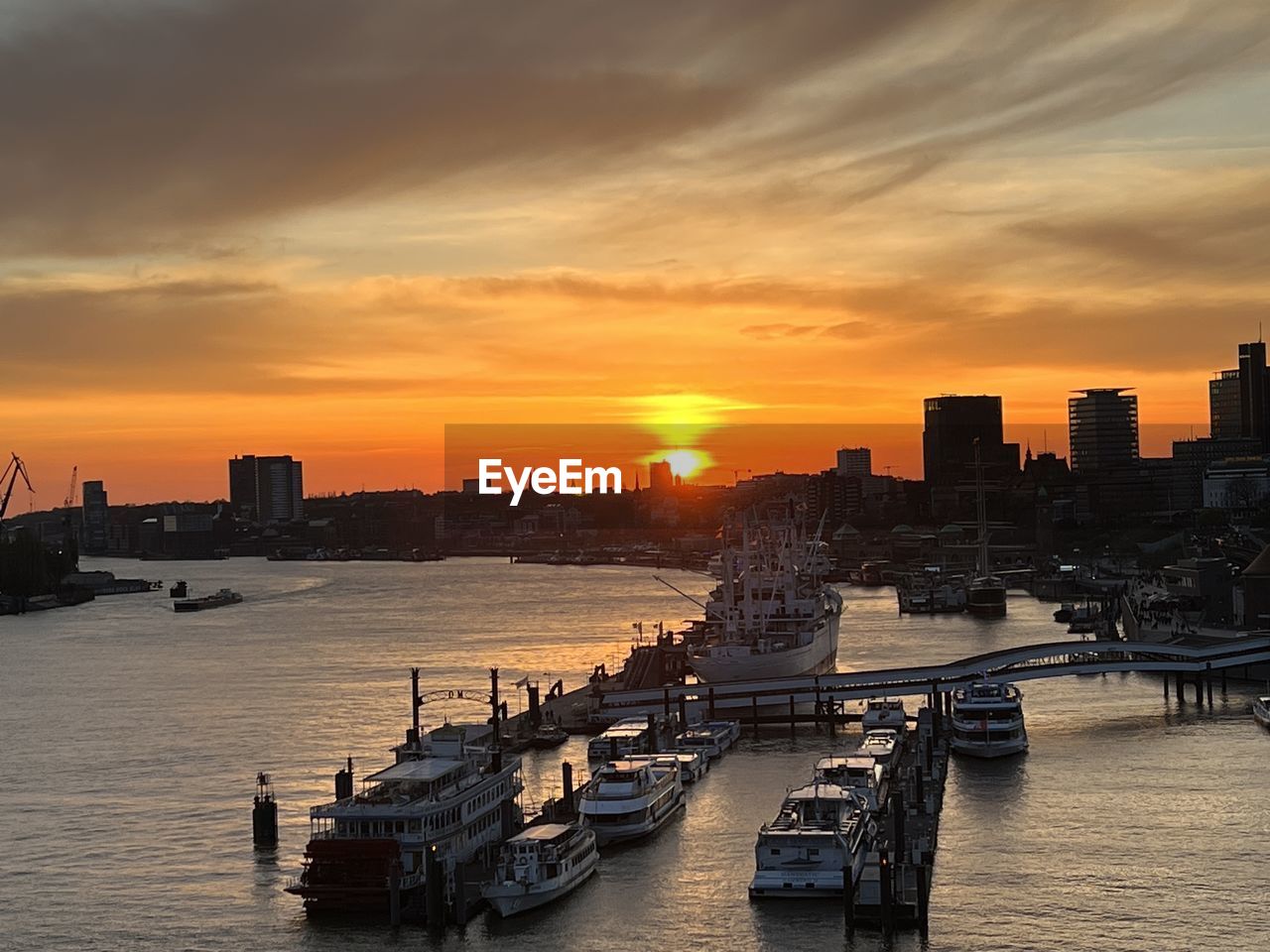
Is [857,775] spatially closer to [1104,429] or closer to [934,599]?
[934,599]

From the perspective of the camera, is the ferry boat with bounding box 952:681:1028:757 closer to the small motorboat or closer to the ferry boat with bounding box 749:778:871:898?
the small motorboat

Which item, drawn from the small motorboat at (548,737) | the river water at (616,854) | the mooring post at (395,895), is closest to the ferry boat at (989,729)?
the river water at (616,854)

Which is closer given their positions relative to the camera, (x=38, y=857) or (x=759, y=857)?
(x=759, y=857)

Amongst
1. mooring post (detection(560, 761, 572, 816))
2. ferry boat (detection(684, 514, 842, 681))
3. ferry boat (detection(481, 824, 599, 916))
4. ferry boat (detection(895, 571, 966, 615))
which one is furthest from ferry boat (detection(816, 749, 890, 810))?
ferry boat (detection(895, 571, 966, 615))

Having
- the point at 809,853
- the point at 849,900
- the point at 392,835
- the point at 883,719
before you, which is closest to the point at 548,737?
the point at 883,719

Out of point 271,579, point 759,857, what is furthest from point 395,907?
point 271,579

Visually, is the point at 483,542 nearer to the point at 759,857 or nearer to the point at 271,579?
the point at 271,579
